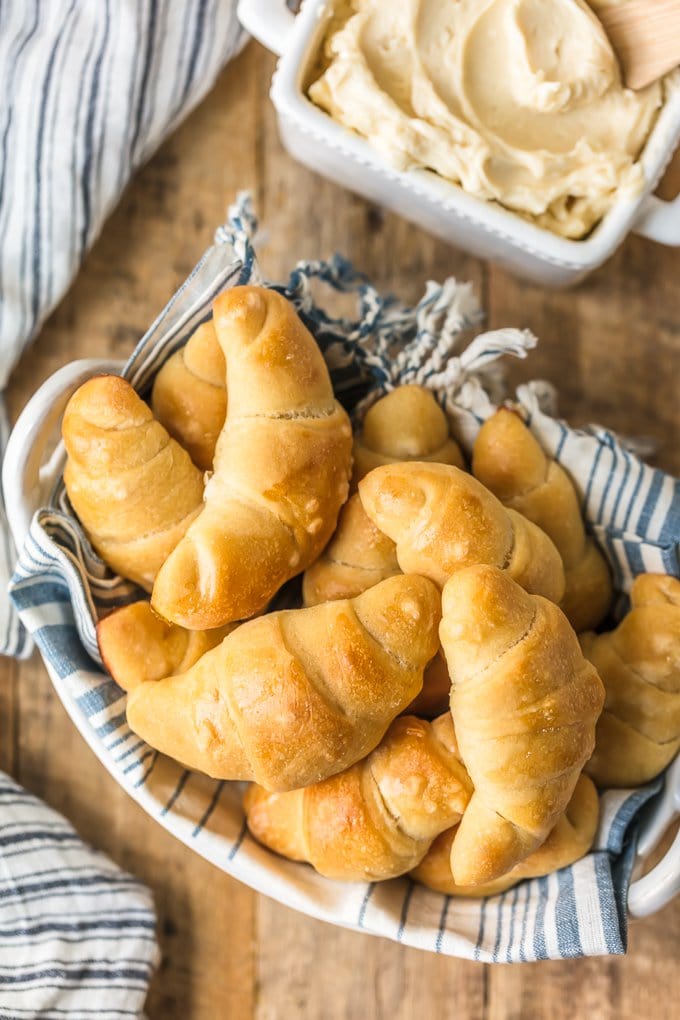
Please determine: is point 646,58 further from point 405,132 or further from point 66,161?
point 66,161

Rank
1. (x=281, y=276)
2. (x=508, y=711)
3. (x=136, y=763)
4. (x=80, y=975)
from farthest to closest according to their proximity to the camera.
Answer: (x=281, y=276)
(x=80, y=975)
(x=136, y=763)
(x=508, y=711)

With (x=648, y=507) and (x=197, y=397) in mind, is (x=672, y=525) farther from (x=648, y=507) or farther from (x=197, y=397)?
(x=197, y=397)

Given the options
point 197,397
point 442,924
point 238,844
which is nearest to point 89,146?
point 197,397

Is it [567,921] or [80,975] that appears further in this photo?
[80,975]

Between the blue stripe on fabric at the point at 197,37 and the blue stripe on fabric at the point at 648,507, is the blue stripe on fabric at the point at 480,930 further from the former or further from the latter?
the blue stripe on fabric at the point at 197,37

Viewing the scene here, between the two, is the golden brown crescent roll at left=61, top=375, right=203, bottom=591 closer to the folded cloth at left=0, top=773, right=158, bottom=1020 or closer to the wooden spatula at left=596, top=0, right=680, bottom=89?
the folded cloth at left=0, top=773, right=158, bottom=1020

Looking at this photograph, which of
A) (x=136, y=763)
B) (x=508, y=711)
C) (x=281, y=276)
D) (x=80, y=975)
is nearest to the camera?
(x=508, y=711)

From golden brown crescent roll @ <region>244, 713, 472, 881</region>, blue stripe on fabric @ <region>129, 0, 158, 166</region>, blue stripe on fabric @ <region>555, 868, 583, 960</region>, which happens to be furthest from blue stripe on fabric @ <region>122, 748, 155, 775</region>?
blue stripe on fabric @ <region>129, 0, 158, 166</region>
